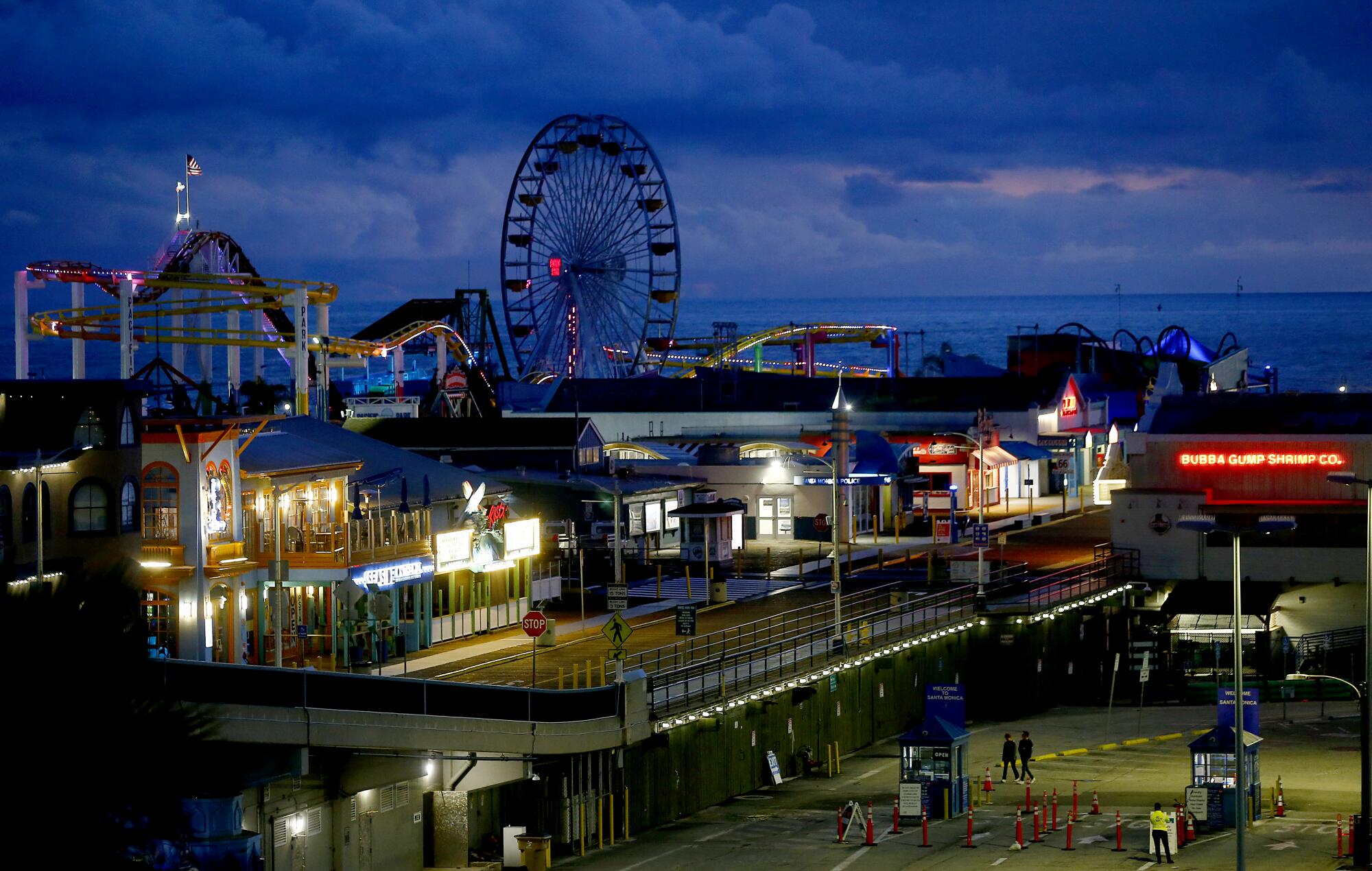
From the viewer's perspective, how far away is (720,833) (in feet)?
131

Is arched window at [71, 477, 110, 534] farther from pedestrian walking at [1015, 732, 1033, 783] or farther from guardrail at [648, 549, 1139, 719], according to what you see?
pedestrian walking at [1015, 732, 1033, 783]

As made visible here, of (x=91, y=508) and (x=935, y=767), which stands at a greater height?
(x=91, y=508)

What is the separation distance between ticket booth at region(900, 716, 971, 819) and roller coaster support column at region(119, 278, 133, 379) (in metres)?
34.5

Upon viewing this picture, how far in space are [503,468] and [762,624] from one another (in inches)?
977

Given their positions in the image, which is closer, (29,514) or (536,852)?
(536,852)

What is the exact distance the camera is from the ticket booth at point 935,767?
40.7 m

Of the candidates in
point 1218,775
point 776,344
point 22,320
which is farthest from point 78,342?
point 776,344

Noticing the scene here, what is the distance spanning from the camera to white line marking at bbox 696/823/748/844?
39.1m

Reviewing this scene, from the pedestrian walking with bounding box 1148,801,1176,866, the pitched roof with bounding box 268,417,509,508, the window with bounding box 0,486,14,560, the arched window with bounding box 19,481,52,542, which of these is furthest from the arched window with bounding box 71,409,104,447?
the pedestrian walking with bounding box 1148,801,1176,866

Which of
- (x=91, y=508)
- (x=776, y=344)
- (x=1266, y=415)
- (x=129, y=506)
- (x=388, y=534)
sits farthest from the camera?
(x=776, y=344)

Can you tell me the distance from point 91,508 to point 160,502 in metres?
1.44

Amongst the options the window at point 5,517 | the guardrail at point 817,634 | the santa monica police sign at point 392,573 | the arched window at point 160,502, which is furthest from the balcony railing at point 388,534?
the window at point 5,517

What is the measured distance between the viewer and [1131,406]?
378 feet

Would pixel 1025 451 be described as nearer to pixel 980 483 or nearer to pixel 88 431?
pixel 980 483
